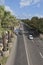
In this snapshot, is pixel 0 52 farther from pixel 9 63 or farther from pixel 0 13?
pixel 0 13

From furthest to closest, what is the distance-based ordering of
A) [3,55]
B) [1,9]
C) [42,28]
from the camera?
[42,28] → [3,55] → [1,9]

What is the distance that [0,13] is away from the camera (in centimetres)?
2511

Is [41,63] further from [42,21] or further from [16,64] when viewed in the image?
[42,21]

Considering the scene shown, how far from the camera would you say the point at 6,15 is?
30.6 metres

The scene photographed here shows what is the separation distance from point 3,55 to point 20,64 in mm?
6319

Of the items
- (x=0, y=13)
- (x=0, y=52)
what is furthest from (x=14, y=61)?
(x=0, y=13)

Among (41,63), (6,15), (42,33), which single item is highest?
(6,15)

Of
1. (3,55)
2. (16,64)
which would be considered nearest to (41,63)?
(16,64)

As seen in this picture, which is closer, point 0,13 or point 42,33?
point 0,13

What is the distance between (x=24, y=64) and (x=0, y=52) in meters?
7.40

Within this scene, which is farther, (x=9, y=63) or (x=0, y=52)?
(x=0, y=52)

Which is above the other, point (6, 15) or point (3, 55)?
point (6, 15)

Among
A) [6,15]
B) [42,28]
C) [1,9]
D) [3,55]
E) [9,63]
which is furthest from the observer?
[42,28]

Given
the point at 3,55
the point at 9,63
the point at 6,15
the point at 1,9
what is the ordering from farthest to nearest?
the point at 3,55 → the point at 9,63 → the point at 6,15 → the point at 1,9
